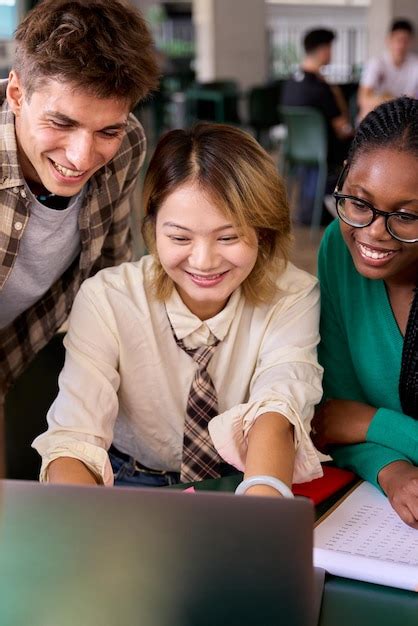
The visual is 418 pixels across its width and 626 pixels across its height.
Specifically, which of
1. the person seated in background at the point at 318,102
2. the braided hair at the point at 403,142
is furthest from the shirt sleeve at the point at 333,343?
the person seated in background at the point at 318,102

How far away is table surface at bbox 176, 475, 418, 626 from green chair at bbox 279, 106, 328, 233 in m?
5.39

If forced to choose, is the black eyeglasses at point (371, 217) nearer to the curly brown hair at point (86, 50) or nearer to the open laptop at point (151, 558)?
the curly brown hair at point (86, 50)

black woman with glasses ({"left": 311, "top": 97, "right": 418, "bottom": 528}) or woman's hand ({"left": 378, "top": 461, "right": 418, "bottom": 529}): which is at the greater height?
black woman with glasses ({"left": 311, "top": 97, "right": 418, "bottom": 528})

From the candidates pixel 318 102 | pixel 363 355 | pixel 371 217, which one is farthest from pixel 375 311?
pixel 318 102

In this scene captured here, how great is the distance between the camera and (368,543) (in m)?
1.17

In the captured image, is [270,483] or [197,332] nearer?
[270,483]

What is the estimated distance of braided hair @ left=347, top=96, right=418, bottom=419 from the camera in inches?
55.7

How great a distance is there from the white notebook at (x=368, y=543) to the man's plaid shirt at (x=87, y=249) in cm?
81

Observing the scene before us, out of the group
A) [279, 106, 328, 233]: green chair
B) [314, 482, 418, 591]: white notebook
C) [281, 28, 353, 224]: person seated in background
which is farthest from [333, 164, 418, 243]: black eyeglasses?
[281, 28, 353, 224]: person seated in background

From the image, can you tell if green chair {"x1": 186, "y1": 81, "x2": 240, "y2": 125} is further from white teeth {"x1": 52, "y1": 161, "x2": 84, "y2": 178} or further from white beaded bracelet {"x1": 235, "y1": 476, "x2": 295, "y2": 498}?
white beaded bracelet {"x1": 235, "y1": 476, "x2": 295, "y2": 498}

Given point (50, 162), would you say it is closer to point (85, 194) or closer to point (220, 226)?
point (85, 194)

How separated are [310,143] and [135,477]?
5060mm

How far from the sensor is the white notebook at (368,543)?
108 cm

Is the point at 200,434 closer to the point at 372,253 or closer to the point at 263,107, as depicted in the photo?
the point at 372,253
